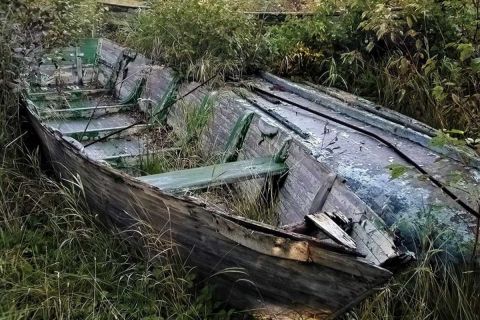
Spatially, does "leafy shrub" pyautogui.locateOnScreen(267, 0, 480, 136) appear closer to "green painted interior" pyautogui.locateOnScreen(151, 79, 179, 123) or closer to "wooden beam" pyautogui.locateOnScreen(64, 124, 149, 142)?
"green painted interior" pyautogui.locateOnScreen(151, 79, 179, 123)

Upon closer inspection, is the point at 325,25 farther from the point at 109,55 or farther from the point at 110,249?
the point at 110,249

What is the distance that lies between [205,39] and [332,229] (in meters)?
3.20

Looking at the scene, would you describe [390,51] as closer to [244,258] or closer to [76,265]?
[244,258]

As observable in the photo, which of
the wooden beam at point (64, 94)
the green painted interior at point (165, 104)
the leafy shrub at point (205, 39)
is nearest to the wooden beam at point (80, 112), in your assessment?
the wooden beam at point (64, 94)

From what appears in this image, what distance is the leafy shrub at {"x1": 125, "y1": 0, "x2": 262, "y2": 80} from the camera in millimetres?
5121

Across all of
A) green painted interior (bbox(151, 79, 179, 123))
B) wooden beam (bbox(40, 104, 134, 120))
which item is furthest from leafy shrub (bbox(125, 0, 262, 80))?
wooden beam (bbox(40, 104, 134, 120))

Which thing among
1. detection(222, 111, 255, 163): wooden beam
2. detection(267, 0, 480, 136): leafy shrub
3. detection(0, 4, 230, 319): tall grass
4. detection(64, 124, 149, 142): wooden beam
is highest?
detection(267, 0, 480, 136): leafy shrub

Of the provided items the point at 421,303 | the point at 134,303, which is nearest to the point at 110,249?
the point at 134,303

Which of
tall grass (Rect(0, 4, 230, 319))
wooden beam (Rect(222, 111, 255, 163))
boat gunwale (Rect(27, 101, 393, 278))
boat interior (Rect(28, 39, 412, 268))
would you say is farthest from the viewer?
wooden beam (Rect(222, 111, 255, 163))

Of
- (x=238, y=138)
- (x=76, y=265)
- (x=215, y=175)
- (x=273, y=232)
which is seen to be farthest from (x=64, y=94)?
(x=273, y=232)

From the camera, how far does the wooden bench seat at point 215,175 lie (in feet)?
10.6

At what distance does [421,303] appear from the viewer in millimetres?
2635

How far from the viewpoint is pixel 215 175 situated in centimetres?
332

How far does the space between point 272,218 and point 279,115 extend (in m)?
1.04
